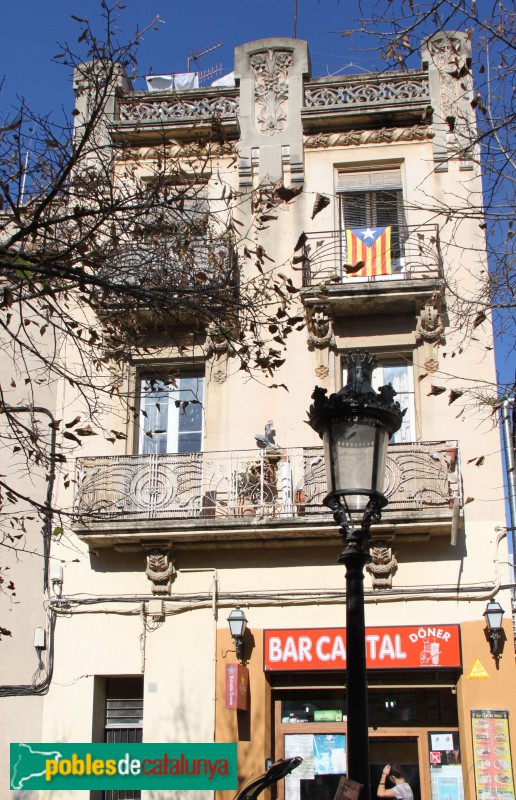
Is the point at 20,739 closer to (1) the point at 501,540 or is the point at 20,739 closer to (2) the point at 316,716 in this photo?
(2) the point at 316,716

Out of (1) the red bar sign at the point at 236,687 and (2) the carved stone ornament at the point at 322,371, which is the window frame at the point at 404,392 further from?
(1) the red bar sign at the point at 236,687

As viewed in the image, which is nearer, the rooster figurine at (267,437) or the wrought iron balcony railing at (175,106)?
the rooster figurine at (267,437)

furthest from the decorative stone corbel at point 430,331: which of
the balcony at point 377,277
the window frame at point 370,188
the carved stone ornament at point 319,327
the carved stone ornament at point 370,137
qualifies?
the carved stone ornament at point 370,137

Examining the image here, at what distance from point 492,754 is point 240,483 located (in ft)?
16.5

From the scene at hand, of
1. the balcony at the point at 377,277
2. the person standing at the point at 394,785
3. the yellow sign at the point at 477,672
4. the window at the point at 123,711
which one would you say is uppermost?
the balcony at the point at 377,277

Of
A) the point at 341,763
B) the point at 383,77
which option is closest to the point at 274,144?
the point at 383,77

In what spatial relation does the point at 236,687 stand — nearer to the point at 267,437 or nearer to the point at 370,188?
the point at 267,437

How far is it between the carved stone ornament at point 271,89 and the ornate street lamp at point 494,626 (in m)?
8.69

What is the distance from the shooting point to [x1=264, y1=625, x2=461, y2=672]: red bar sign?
43.4 ft

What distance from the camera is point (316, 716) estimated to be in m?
13.8

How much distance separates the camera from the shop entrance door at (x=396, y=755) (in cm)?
1324

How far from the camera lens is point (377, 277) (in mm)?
15656

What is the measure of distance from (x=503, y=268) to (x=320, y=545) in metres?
6.42

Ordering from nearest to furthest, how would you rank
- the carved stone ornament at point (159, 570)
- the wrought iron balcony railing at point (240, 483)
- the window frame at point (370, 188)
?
the wrought iron balcony railing at point (240, 483)
the carved stone ornament at point (159, 570)
the window frame at point (370, 188)
